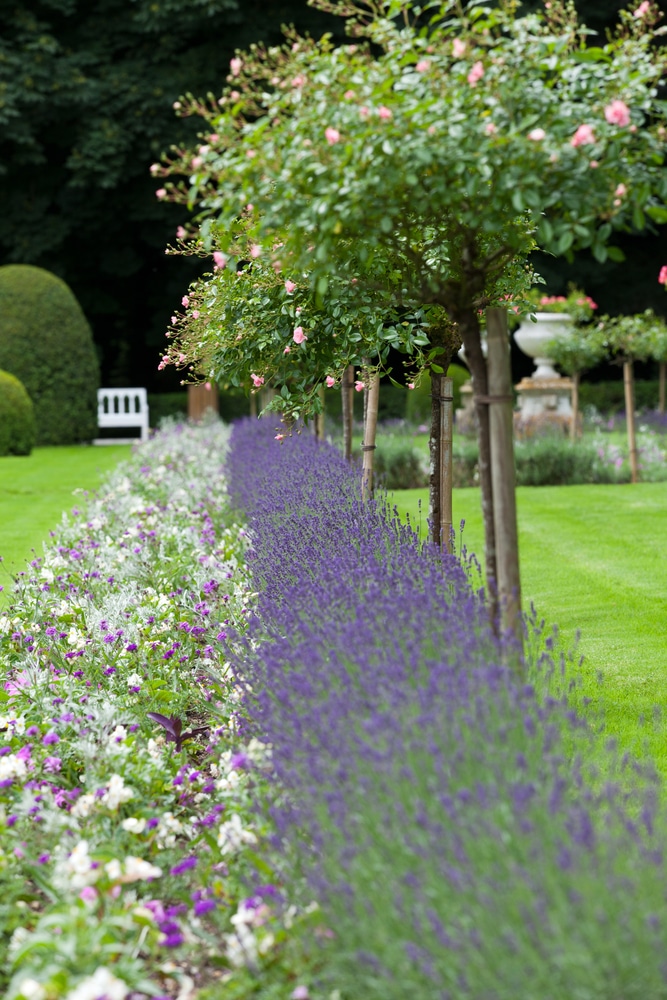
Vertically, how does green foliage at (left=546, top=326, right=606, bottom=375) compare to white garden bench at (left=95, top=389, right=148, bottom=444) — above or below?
above

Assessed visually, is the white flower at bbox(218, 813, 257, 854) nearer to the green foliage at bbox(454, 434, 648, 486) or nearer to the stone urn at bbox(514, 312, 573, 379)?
the green foliage at bbox(454, 434, 648, 486)

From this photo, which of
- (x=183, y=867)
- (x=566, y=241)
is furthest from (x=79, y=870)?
(x=566, y=241)

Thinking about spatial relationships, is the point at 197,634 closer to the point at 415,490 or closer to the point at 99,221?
the point at 415,490

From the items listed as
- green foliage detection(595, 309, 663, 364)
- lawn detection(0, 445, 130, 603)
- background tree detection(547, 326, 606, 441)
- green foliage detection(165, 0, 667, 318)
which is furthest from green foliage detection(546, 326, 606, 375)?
green foliage detection(165, 0, 667, 318)

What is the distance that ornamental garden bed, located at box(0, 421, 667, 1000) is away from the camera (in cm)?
183

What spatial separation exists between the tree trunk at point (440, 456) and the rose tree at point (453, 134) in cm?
158

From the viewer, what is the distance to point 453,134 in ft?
8.16

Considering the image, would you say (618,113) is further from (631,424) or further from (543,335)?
(543,335)

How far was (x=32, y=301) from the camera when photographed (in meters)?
17.5

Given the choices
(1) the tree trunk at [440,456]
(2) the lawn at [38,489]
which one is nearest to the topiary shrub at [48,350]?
(2) the lawn at [38,489]

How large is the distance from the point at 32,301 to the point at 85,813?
15.7m

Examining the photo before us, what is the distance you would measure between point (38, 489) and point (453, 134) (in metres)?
9.65

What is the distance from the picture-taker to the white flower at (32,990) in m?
2.01

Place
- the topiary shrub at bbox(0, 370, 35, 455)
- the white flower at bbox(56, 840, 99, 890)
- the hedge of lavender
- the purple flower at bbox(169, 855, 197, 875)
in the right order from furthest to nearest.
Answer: the topiary shrub at bbox(0, 370, 35, 455)
the purple flower at bbox(169, 855, 197, 875)
the white flower at bbox(56, 840, 99, 890)
the hedge of lavender
